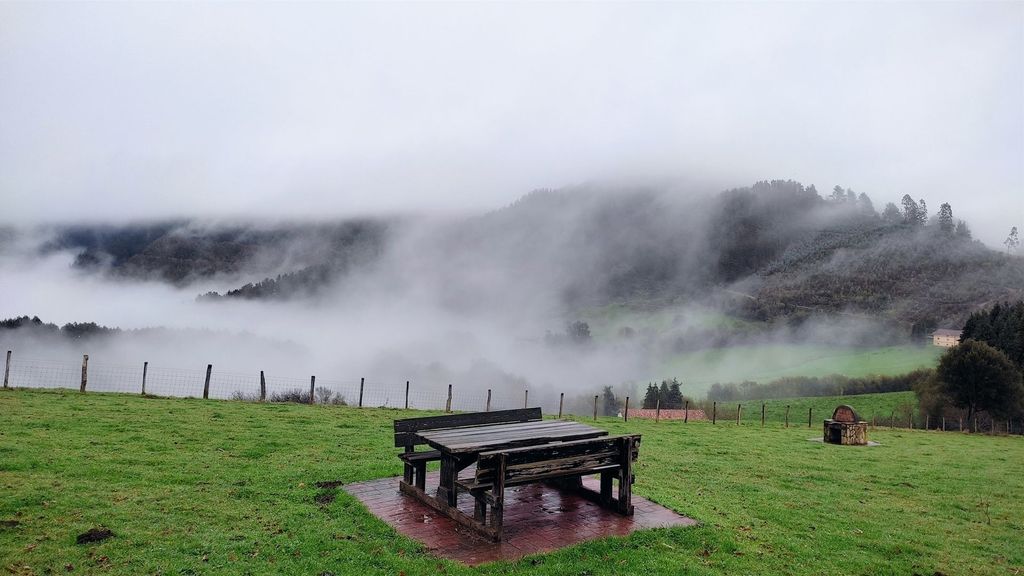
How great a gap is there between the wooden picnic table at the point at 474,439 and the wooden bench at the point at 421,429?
15 cm

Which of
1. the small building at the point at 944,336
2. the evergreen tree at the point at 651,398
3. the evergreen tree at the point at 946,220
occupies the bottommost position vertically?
the evergreen tree at the point at 651,398

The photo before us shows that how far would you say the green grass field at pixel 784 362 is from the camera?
111000 mm

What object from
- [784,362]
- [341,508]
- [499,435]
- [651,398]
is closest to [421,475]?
[341,508]

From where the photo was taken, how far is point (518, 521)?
916 cm

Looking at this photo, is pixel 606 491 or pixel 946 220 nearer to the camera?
pixel 606 491

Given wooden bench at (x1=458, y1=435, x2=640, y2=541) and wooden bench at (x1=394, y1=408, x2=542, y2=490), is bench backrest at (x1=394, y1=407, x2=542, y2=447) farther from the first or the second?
wooden bench at (x1=458, y1=435, x2=640, y2=541)

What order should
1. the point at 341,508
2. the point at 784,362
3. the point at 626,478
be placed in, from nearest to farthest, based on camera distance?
the point at 341,508
the point at 626,478
the point at 784,362

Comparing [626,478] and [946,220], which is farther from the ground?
[946,220]

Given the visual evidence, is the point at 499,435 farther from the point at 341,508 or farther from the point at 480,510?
the point at 341,508

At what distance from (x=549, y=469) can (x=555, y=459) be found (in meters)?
0.20

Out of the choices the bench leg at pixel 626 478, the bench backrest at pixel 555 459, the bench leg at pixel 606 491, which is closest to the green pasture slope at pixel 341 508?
the bench leg at pixel 626 478

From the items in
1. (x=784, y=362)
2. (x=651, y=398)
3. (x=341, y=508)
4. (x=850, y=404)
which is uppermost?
(x=784, y=362)

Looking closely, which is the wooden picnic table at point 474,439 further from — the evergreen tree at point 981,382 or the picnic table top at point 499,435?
the evergreen tree at point 981,382

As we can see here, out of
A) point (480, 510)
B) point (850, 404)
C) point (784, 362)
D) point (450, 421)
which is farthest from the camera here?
point (784, 362)
